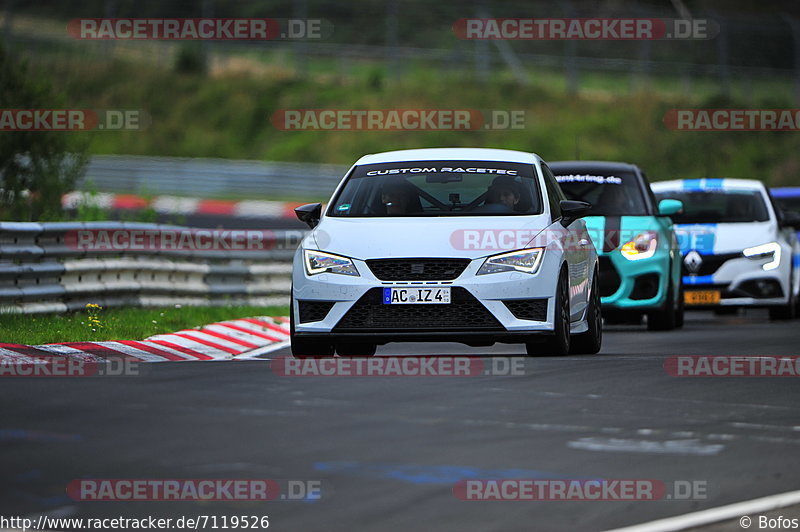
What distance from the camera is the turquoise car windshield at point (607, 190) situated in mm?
16797

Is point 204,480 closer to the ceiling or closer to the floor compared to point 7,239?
closer to the floor

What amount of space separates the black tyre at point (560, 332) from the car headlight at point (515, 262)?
0.24m

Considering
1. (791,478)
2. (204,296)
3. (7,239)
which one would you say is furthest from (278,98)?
(791,478)

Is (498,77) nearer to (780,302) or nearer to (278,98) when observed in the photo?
(278,98)

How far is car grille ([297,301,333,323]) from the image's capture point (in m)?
11.5

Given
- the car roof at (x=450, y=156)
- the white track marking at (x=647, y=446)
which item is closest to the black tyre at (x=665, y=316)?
the car roof at (x=450, y=156)

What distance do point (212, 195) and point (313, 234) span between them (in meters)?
30.7

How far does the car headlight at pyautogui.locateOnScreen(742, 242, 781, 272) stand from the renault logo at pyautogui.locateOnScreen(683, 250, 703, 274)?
1.62 feet

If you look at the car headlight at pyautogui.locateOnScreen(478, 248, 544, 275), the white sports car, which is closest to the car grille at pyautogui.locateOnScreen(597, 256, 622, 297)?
the white sports car

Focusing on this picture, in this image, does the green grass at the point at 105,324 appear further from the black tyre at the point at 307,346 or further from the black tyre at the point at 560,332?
the black tyre at the point at 560,332

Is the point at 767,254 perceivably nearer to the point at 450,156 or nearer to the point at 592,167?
the point at 592,167

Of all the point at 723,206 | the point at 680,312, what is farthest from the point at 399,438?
the point at 723,206

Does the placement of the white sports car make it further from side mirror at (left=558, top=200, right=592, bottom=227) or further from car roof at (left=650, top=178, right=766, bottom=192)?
side mirror at (left=558, top=200, right=592, bottom=227)

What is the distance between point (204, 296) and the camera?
1875 cm
